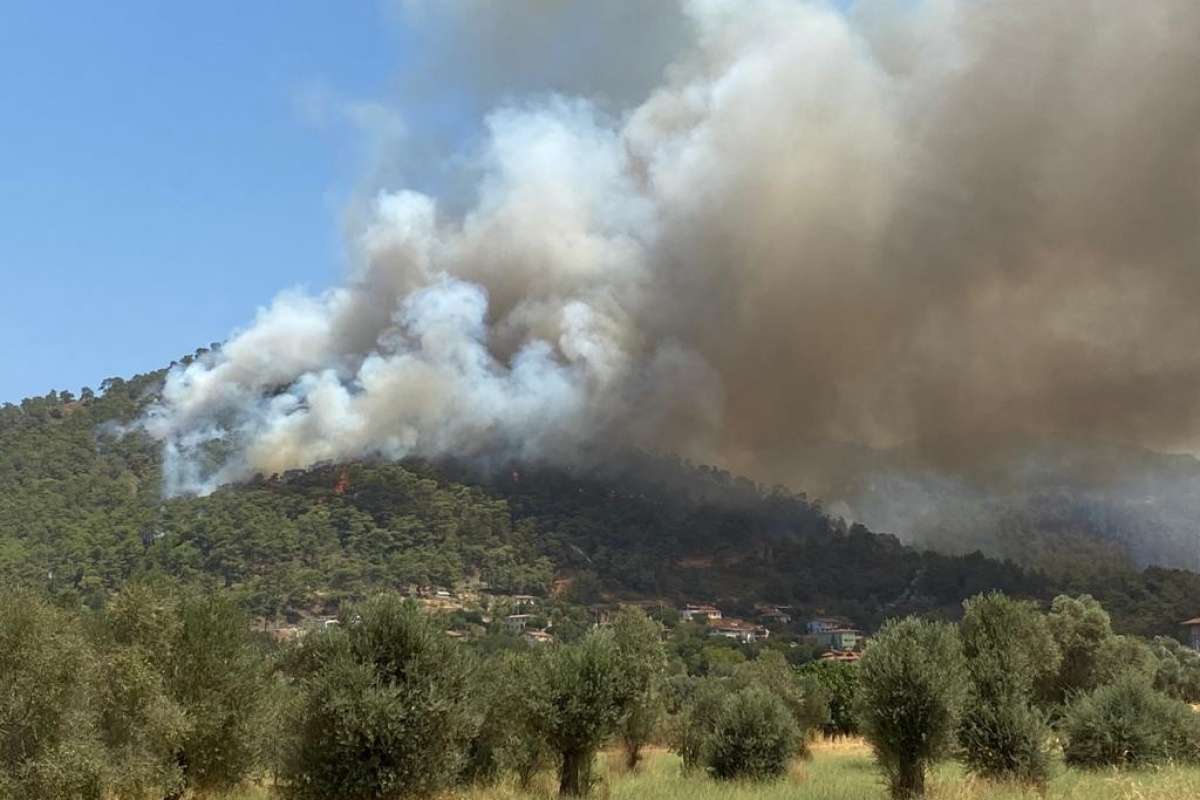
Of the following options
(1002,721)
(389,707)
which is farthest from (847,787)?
(389,707)

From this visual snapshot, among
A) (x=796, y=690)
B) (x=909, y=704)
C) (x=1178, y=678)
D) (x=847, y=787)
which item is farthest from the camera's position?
(x=1178, y=678)

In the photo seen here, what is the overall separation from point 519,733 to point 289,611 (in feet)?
381

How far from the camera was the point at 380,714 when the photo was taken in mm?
25203

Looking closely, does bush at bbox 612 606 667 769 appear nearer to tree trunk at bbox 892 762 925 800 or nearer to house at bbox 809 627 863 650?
tree trunk at bbox 892 762 925 800

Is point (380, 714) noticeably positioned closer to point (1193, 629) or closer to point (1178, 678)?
point (1178, 678)

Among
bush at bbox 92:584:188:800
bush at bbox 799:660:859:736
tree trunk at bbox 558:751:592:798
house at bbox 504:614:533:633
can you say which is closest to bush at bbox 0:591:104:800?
bush at bbox 92:584:188:800

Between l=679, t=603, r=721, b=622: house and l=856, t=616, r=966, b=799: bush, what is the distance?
136 m

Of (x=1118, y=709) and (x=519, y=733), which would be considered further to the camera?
(x=1118, y=709)

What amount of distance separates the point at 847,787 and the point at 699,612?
145440 mm

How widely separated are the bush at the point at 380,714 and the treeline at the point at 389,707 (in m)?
0.05

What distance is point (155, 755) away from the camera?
27984mm

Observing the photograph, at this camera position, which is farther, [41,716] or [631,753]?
[631,753]

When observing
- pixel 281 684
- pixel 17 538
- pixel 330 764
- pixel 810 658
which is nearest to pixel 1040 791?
pixel 330 764

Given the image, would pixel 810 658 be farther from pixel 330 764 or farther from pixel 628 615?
pixel 330 764
